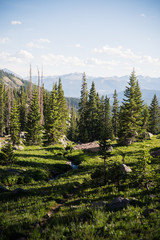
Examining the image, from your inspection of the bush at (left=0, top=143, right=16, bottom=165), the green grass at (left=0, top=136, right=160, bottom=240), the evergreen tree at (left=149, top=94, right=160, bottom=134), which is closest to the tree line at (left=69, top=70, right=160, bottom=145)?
the evergreen tree at (left=149, top=94, right=160, bottom=134)

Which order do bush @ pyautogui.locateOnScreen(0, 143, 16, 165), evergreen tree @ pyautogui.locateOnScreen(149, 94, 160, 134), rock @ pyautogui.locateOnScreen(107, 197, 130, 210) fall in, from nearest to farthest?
1. rock @ pyautogui.locateOnScreen(107, 197, 130, 210)
2. bush @ pyautogui.locateOnScreen(0, 143, 16, 165)
3. evergreen tree @ pyautogui.locateOnScreen(149, 94, 160, 134)

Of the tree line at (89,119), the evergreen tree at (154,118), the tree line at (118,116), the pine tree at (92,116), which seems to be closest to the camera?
the tree line at (118,116)

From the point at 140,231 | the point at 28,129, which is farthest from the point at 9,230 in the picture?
the point at 28,129

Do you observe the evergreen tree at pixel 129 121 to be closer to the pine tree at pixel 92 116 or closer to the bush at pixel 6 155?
the pine tree at pixel 92 116

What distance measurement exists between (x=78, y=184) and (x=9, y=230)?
30.8 feet

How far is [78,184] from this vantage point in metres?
15.5

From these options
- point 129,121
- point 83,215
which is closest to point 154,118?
point 129,121

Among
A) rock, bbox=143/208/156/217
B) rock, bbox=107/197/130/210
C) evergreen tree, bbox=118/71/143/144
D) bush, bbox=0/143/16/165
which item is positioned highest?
evergreen tree, bbox=118/71/143/144

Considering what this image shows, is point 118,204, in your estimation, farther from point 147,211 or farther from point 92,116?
point 92,116

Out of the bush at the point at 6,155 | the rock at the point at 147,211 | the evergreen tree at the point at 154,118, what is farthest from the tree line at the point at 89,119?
the bush at the point at 6,155

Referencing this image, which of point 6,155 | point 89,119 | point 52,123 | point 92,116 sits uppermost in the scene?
point 92,116

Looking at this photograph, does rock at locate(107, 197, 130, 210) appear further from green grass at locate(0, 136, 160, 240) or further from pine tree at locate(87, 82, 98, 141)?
pine tree at locate(87, 82, 98, 141)

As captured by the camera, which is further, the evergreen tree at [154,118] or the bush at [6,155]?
the evergreen tree at [154,118]

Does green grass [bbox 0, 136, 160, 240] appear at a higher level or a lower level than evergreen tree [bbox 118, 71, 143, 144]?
lower
